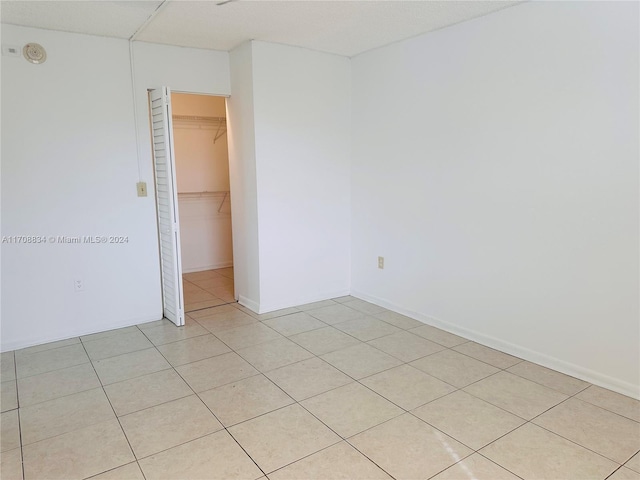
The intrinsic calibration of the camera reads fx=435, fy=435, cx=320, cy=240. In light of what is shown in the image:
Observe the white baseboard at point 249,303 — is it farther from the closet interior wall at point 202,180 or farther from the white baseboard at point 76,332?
the closet interior wall at point 202,180

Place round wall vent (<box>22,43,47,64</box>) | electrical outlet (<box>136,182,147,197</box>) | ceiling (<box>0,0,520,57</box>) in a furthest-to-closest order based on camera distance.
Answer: electrical outlet (<box>136,182,147,197</box>)
round wall vent (<box>22,43,47,64</box>)
ceiling (<box>0,0,520,57</box>)

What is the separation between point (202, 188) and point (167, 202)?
77.1 inches

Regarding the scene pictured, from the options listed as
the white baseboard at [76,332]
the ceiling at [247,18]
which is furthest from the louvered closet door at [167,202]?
the ceiling at [247,18]

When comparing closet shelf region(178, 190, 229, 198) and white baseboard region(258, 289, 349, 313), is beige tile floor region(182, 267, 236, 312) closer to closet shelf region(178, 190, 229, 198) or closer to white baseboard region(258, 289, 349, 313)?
white baseboard region(258, 289, 349, 313)

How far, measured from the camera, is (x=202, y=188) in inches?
Result: 212

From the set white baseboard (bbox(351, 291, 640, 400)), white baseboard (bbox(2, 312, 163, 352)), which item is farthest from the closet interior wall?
white baseboard (bbox(351, 291, 640, 400))

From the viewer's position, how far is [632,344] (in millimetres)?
2385

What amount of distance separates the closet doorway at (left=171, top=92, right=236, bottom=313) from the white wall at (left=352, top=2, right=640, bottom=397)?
7.31ft

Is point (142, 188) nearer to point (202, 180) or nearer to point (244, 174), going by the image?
point (244, 174)

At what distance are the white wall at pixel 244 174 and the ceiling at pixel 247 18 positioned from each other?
288 millimetres

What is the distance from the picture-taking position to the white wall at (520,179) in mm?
2373

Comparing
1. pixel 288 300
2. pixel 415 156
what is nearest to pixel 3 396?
pixel 288 300

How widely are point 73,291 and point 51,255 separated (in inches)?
12.6

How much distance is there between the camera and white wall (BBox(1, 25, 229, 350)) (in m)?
3.07
